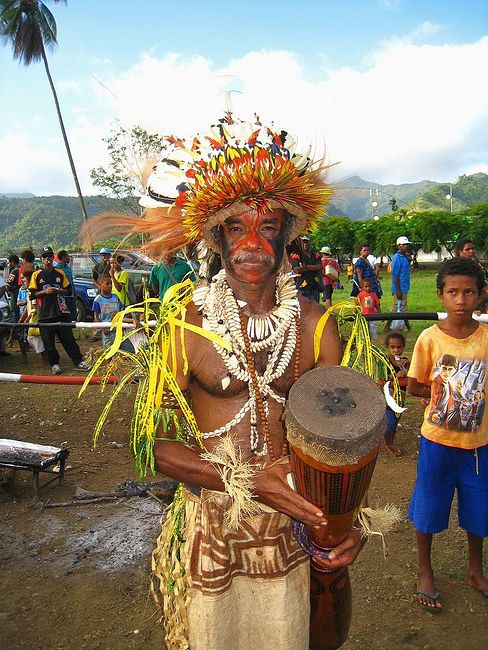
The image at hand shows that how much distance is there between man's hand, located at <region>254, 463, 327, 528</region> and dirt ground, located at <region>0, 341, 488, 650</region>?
169cm

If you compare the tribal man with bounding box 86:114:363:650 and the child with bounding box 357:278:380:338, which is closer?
the tribal man with bounding box 86:114:363:650

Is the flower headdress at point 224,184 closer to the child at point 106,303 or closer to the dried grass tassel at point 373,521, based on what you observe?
the dried grass tassel at point 373,521

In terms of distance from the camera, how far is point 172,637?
2.10 metres

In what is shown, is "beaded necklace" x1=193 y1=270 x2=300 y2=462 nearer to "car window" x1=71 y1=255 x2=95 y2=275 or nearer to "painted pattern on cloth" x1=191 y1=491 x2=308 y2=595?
"painted pattern on cloth" x1=191 y1=491 x2=308 y2=595

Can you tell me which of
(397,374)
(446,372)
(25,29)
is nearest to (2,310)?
(397,374)

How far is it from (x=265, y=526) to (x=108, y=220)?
141 centimetres

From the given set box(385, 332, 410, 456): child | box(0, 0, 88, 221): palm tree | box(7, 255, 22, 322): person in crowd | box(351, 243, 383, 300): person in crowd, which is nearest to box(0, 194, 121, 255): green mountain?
box(0, 0, 88, 221): palm tree

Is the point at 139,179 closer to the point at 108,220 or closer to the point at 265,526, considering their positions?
the point at 108,220

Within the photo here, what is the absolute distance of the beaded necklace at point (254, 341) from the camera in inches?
82.4

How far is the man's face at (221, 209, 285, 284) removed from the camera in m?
2.10

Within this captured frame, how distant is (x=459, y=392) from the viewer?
3.14 m

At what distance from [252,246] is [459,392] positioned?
173cm

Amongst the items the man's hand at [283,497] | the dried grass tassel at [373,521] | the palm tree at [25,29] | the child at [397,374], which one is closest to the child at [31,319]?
the child at [397,374]

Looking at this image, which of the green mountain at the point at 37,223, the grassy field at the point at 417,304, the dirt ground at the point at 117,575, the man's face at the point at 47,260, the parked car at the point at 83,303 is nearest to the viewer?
the dirt ground at the point at 117,575
